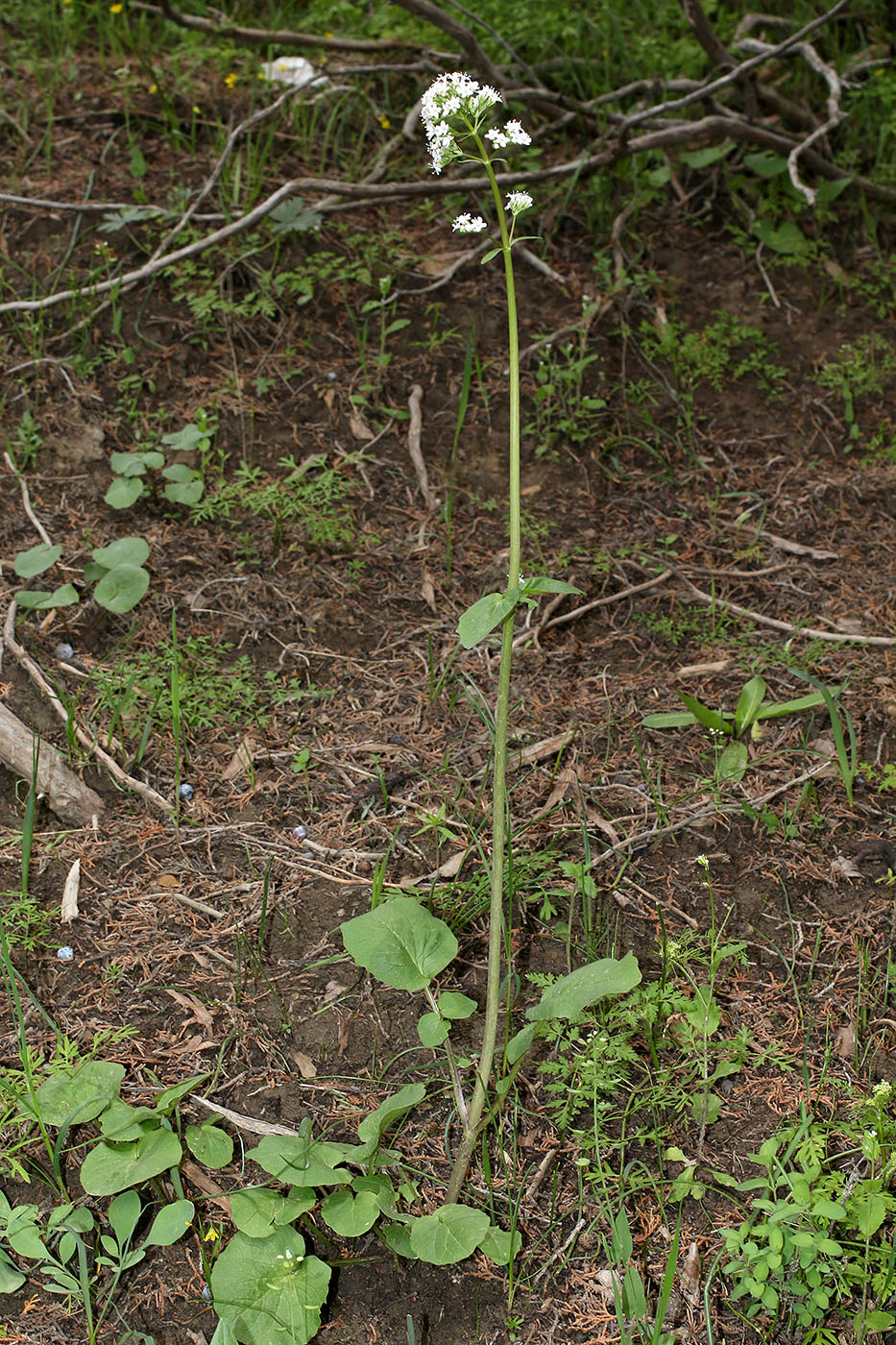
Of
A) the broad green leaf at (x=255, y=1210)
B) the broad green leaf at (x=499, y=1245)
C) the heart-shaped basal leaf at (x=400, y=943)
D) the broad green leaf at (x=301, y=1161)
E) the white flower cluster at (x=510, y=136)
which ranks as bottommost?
the broad green leaf at (x=499, y=1245)

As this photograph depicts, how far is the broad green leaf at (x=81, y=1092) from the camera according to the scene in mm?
1949

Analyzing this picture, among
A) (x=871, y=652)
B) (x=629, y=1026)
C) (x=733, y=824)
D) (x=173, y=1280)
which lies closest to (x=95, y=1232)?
(x=173, y=1280)

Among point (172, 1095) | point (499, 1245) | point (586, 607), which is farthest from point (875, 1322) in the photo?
point (586, 607)

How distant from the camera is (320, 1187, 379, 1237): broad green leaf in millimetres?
1798

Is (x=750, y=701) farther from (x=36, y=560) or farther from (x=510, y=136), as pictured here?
(x=36, y=560)

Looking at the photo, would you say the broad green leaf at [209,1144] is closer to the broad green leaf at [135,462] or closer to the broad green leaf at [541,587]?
the broad green leaf at [541,587]

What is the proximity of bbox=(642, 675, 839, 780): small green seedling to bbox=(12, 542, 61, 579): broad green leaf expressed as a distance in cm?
163

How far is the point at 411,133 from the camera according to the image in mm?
4137

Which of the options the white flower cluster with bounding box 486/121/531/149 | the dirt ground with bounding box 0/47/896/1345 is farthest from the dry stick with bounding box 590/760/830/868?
the white flower cluster with bounding box 486/121/531/149

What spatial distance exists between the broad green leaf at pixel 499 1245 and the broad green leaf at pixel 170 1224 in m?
→ 0.51

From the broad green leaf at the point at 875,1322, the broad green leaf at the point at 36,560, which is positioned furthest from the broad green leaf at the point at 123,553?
the broad green leaf at the point at 875,1322

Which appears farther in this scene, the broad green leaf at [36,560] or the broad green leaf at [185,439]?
the broad green leaf at [185,439]

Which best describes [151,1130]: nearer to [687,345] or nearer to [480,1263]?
[480,1263]

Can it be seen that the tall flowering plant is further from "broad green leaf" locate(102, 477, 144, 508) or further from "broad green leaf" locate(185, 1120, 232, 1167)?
"broad green leaf" locate(102, 477, 144, 508)
